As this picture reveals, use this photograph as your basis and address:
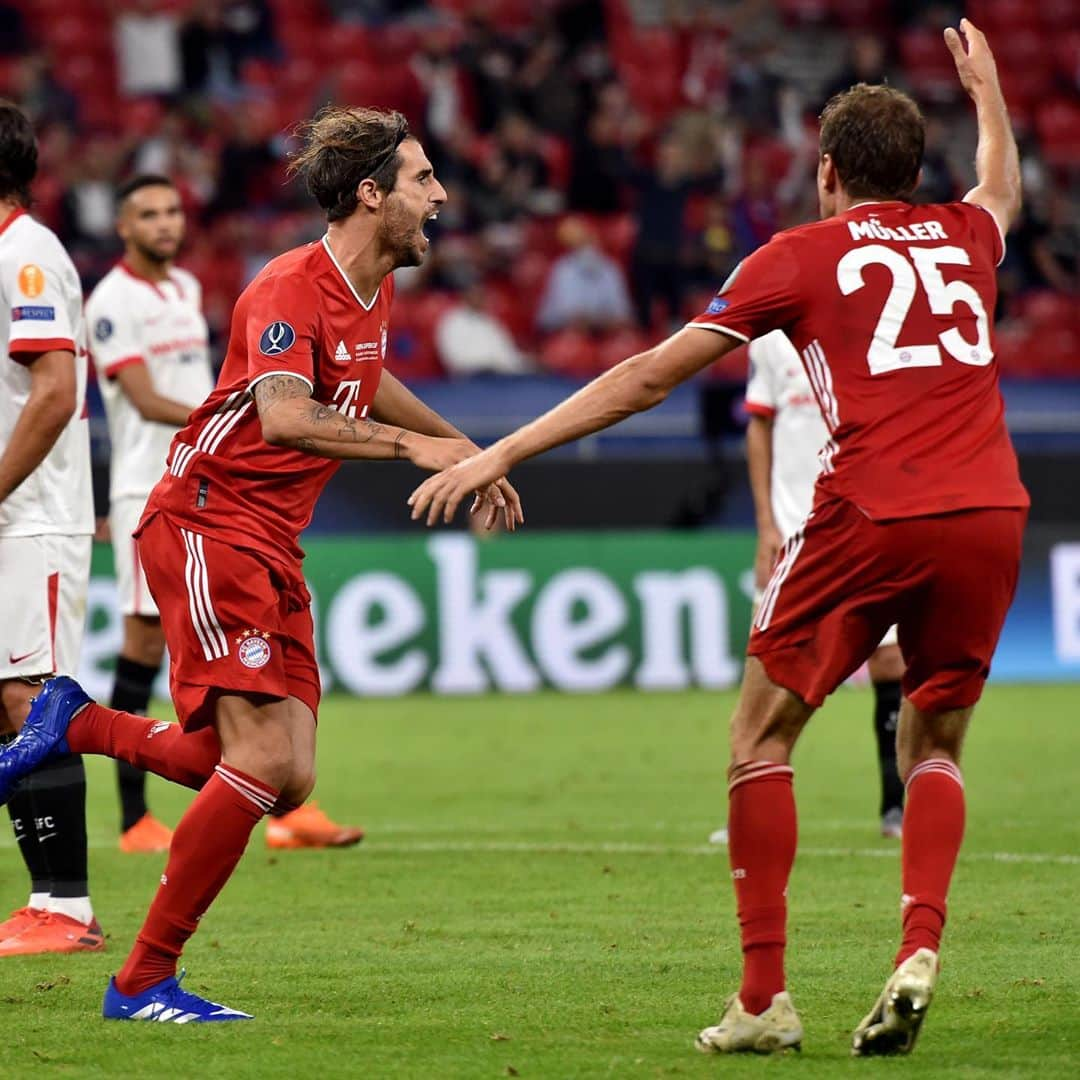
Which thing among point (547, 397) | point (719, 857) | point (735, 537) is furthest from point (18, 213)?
point (547, 397)

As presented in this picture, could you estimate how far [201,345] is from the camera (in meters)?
9.27

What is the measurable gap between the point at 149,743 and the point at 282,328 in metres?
1.22

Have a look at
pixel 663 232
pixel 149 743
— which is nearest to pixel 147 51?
pixel 663 232

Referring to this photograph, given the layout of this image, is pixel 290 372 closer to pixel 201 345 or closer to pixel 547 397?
pixel 201 345

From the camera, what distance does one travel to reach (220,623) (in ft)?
16.9

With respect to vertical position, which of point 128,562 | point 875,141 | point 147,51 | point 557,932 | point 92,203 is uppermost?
point 147,51

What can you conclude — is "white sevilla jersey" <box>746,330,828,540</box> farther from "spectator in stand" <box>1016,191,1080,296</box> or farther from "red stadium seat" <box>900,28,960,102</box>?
"red stadium seat" <box>900,28,960,102</box>

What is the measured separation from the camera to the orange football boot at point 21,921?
6.29m

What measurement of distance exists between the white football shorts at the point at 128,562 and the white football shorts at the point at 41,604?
2.20 m

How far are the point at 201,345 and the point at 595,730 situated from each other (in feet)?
14.5

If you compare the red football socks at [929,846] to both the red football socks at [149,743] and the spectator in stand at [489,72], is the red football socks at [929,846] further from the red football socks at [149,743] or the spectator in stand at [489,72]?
the spectator in stand at [489,72]

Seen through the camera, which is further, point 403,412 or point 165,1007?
point 403,412

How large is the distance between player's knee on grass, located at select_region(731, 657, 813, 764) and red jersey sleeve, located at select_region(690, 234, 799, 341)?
2.49ft

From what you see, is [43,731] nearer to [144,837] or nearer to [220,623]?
[220,623]
